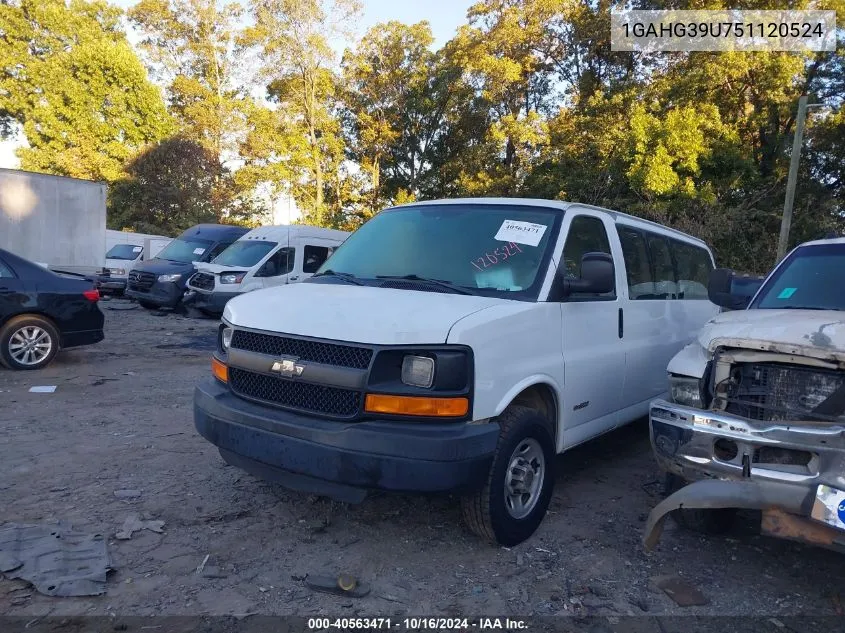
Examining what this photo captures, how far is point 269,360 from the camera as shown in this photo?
336 cm

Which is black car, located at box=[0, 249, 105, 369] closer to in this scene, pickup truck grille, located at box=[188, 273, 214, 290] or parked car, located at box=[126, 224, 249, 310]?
pickup truck grille, located at box=[188, 273, 214, 290]

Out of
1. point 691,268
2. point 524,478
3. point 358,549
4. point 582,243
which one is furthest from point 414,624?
point 691,268

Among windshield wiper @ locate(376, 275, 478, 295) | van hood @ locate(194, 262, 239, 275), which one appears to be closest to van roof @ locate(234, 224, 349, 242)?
van hood @ locate(194, 262, 239, 275)

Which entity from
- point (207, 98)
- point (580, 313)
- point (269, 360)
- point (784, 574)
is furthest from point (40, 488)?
point (207, 98)

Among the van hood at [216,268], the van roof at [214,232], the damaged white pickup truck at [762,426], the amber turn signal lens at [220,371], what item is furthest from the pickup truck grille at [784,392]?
the van roof at [214,232]

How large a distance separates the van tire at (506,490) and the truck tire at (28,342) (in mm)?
6520

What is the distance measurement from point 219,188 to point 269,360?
32617 mm

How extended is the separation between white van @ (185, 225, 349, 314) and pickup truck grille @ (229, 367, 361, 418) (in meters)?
9.07

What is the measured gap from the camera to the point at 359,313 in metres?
3.26

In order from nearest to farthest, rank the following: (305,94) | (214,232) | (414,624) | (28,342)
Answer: (414,624), (28,342), (214,232), (305,94)

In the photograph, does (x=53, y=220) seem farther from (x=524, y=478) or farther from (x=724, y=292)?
(x=724, y=292)

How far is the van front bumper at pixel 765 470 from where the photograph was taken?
2.71 m

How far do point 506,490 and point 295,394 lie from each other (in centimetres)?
128

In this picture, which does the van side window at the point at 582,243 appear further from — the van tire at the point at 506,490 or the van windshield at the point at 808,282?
the van windshield at the point at 808,282
